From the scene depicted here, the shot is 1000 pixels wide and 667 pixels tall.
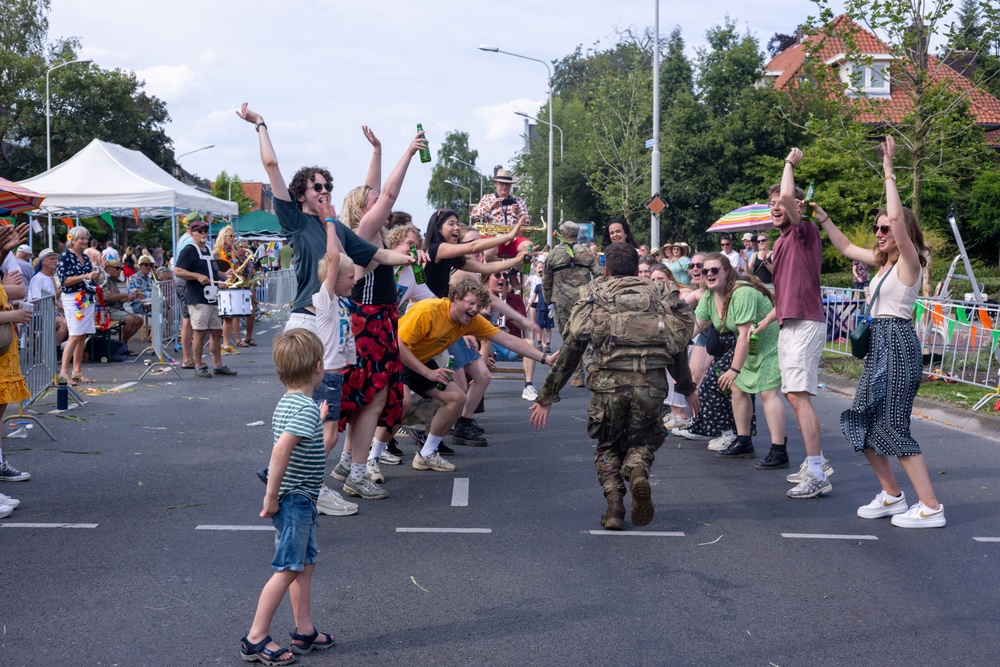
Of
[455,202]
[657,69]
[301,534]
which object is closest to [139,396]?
[301,534]

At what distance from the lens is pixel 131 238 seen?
60625 millimetres

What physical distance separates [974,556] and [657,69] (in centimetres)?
2234

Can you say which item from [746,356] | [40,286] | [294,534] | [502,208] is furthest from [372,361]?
[40,286]

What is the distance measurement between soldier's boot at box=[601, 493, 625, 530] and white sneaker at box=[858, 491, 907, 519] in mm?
1571

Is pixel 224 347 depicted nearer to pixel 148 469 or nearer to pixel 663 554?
pixel 148 469

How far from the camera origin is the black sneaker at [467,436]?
891cm

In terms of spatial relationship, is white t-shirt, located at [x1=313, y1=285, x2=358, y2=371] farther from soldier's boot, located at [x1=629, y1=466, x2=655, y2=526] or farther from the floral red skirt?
soldier's boot, located at [x1=629, y1=466, x2=655, y2=526]

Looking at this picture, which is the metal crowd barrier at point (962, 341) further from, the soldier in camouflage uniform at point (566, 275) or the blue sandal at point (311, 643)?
the blue sandal at point (311, 643)

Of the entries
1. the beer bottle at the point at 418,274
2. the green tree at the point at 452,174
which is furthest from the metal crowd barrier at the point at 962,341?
the green tree at the point at 452,174

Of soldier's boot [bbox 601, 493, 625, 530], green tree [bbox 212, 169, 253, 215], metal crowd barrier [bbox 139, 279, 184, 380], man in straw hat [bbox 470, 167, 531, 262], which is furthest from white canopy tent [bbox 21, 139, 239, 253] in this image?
green tree [bbox 212, 169, 253, 215]

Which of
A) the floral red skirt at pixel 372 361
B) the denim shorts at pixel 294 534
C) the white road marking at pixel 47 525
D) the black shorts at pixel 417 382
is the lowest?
the white road marking at pixel 47 525

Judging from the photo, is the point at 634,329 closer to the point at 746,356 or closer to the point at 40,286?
the point at 746,356

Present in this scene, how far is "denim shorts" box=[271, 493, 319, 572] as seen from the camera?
156 inches

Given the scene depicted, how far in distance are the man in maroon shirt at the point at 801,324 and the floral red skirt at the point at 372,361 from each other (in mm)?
2652
